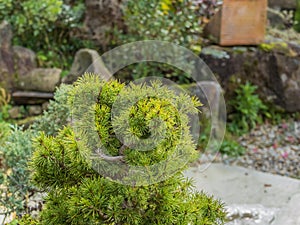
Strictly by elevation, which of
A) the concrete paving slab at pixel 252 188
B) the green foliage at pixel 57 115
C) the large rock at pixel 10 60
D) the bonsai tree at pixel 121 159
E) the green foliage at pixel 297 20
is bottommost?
the concrete paving slab at pixel 252 188

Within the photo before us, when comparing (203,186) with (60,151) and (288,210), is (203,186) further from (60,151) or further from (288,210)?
(60,151)

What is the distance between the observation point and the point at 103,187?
1.67m

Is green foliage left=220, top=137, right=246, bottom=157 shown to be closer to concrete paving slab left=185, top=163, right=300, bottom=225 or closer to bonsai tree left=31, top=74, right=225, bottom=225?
concrete paving slab left=185, top=163, right=300, bottom=225

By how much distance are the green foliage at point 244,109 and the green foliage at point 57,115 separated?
2673 millimetres

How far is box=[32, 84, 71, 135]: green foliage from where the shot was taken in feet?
9.52

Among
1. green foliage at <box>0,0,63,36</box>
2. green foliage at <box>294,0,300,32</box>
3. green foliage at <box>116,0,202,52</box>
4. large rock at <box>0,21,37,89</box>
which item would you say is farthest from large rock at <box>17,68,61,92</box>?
green foliage at <box>294,0,300,32</box>

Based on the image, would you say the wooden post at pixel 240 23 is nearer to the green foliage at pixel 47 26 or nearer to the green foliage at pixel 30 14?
the green foliage at pixel 47 26

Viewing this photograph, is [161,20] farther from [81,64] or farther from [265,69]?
[265,69]

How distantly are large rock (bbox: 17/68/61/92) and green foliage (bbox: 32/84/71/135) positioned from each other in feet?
5.75

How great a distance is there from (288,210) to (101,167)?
7.42 feet

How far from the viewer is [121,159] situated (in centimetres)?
167

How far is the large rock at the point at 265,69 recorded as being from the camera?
5250mm

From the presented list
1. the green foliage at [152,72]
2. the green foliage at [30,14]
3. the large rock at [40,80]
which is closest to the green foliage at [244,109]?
the green foliage at [152,72]

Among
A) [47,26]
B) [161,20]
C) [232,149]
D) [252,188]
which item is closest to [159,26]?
[161,20]
